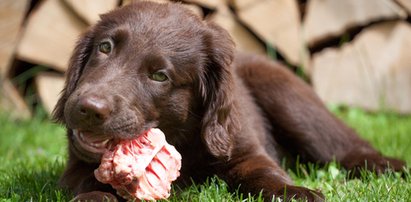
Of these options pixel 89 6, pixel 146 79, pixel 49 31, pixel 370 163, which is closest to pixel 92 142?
pixel 146 79

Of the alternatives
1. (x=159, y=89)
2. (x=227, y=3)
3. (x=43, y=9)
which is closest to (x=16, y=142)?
(x=43, y=9)

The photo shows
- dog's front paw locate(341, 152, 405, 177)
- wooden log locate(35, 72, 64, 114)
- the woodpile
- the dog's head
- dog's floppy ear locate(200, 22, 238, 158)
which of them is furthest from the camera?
wooden log locate(35, 72, 64, 114)

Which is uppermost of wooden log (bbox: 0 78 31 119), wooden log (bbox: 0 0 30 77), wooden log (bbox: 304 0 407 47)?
wooden log (bbox: 304 0 407 47)

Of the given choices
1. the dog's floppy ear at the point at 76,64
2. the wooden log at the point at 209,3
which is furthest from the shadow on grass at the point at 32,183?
the wooden log at the point at 209,3

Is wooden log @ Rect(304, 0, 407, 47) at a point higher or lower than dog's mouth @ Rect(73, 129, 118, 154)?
lower

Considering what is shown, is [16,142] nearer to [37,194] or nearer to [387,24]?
[37,194]

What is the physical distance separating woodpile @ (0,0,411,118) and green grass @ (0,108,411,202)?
0.38 metres

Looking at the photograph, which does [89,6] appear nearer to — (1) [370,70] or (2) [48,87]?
(2) [48,87]

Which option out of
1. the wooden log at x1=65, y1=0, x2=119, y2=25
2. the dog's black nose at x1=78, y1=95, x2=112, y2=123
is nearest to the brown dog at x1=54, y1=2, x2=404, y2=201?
the dog's black nose at x1=78, y1=95, x2=112, y2=123

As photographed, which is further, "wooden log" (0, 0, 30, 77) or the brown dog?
"wooden log" (0, 0, 30, 77)

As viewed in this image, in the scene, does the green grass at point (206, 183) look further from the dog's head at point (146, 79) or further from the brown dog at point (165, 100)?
the dog's head at point (146, 79)

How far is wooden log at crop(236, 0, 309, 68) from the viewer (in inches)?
241

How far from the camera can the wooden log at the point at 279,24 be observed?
6125mm

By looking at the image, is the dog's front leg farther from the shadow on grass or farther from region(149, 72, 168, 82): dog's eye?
the shadow on grass
